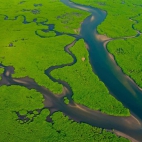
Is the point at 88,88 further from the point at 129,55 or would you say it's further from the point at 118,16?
the point at 118,16

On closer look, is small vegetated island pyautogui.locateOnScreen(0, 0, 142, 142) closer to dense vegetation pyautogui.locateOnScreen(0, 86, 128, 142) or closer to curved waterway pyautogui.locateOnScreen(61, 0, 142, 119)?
dense vegetation pyautogui.locateOnScreen(0, 86, 128, 142)

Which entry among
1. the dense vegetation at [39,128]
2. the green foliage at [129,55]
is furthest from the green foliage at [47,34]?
the dense vegetation at [39,128]

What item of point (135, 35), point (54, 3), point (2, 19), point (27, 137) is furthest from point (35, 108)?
point (54, 3)

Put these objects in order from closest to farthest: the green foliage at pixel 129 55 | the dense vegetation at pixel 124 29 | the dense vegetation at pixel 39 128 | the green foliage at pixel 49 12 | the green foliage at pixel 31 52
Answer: the dense vegetation at pixel 39 128
the green foliage at pixel 31 52
the green foliage at pixel 129 55
the dense vegetation at pixel 124 29
the green foliage at pixel 49 12

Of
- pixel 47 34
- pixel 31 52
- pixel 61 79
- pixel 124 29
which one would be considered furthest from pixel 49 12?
pixel 61 79

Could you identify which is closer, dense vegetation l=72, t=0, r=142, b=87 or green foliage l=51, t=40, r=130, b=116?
green foliage l=51, t=40, r=130, b=116

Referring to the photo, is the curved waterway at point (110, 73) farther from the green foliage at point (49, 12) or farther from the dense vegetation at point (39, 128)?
the dense vegetation at point (39, 128)

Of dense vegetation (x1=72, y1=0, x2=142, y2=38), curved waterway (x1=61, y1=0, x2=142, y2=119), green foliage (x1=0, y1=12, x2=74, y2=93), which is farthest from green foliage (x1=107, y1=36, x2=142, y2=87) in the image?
green foliage (x1=0, y1=12, x2=74, y2=93)

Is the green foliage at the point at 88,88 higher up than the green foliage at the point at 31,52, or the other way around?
the green foliage at the point at 88,88
